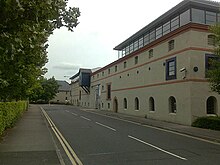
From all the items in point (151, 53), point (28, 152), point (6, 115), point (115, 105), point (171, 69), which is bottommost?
point (28, 152)

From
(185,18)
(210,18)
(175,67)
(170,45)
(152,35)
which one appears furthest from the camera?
(152,35)

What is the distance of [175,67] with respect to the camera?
27219mm

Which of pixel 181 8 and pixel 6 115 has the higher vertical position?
pixel 181 8

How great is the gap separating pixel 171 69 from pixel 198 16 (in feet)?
17.7

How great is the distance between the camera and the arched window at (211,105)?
25.4 m

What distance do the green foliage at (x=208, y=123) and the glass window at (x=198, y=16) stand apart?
30.9 feet

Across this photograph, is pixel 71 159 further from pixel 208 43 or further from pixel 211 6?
pixel 211 6

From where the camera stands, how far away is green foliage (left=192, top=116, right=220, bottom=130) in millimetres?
20894

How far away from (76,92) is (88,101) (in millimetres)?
18719

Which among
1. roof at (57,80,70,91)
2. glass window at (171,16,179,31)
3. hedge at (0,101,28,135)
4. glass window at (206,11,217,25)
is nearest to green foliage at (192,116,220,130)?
glass window at (206,11,217,25)

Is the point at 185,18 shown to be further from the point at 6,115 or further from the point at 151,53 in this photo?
the point at 6,115

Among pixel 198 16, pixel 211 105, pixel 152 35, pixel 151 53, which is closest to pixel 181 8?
pixel 198 16

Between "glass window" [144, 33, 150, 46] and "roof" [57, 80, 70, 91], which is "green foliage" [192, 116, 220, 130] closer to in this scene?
"glass window" [144, 33, 150, 46]

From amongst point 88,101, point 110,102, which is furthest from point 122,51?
point 88,101
